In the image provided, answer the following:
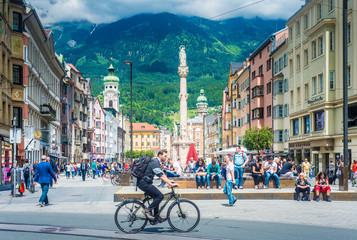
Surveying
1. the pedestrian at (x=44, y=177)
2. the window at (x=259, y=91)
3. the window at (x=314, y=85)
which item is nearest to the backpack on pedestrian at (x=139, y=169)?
the pedestrian at (x=44, y=177)

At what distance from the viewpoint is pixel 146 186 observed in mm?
11594

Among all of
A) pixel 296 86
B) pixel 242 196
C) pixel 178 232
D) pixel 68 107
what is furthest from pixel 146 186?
pixel 68 107

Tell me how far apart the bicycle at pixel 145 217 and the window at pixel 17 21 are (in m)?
29.7

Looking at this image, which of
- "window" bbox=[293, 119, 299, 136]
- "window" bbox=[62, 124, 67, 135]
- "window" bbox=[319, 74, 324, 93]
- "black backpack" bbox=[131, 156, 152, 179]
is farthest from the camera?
"window" bbox=[62, 124, 67, 135]

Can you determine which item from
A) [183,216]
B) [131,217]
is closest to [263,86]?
[183,216]

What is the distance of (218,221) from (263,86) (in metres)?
51.6

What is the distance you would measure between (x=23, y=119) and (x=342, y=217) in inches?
1343

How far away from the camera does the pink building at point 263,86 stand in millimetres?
60219

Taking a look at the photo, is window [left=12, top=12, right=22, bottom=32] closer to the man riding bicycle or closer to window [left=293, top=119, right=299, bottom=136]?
window [left=293, top=119, right=299, bottom=136]

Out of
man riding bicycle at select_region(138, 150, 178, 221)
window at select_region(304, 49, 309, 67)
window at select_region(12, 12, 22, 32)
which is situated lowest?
man riding bicycle at select_region(138, 150, 178, 221)

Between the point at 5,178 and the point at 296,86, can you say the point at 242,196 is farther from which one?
the point at 296,86

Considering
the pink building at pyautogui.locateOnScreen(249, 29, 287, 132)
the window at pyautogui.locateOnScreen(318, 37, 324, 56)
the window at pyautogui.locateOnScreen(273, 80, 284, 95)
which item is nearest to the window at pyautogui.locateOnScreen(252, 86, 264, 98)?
the pink building at pyautogui.locateOnScreen(249, 29, 287, 132)

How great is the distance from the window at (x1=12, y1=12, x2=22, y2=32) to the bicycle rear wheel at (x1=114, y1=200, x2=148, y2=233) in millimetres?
29694

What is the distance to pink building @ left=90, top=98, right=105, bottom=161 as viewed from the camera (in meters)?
112
